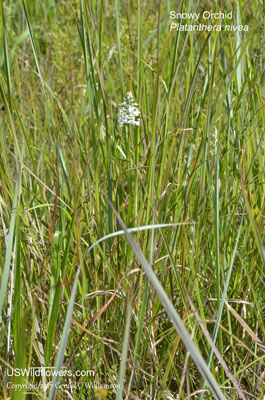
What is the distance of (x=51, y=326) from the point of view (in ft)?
2.48

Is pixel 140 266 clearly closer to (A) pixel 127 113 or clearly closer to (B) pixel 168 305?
(A) pixel 127 113

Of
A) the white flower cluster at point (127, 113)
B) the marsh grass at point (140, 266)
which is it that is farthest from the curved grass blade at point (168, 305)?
the white flower cluster at point (127, 113)

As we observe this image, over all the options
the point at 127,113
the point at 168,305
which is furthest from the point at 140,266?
the point at 168,305

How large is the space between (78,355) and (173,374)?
0.18m

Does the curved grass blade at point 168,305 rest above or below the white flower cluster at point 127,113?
below

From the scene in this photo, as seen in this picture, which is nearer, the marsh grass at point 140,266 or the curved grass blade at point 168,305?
the curved grass blade at point 168,305

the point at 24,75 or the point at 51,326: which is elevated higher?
the point at 24,75

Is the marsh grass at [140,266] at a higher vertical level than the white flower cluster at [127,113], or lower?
lower

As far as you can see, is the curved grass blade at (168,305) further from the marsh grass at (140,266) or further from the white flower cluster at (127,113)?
the white flower cluster at (127,113)

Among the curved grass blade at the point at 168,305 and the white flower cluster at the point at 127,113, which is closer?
the curved grass blade at the point at 168,305

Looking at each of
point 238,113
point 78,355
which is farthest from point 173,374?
point 238,113

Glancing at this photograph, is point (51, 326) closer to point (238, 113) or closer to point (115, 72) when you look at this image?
point (238, 113)

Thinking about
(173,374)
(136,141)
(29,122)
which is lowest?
(173,374)

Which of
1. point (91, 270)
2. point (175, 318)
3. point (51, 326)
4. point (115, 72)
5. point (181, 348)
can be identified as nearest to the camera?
point (175, 318)
